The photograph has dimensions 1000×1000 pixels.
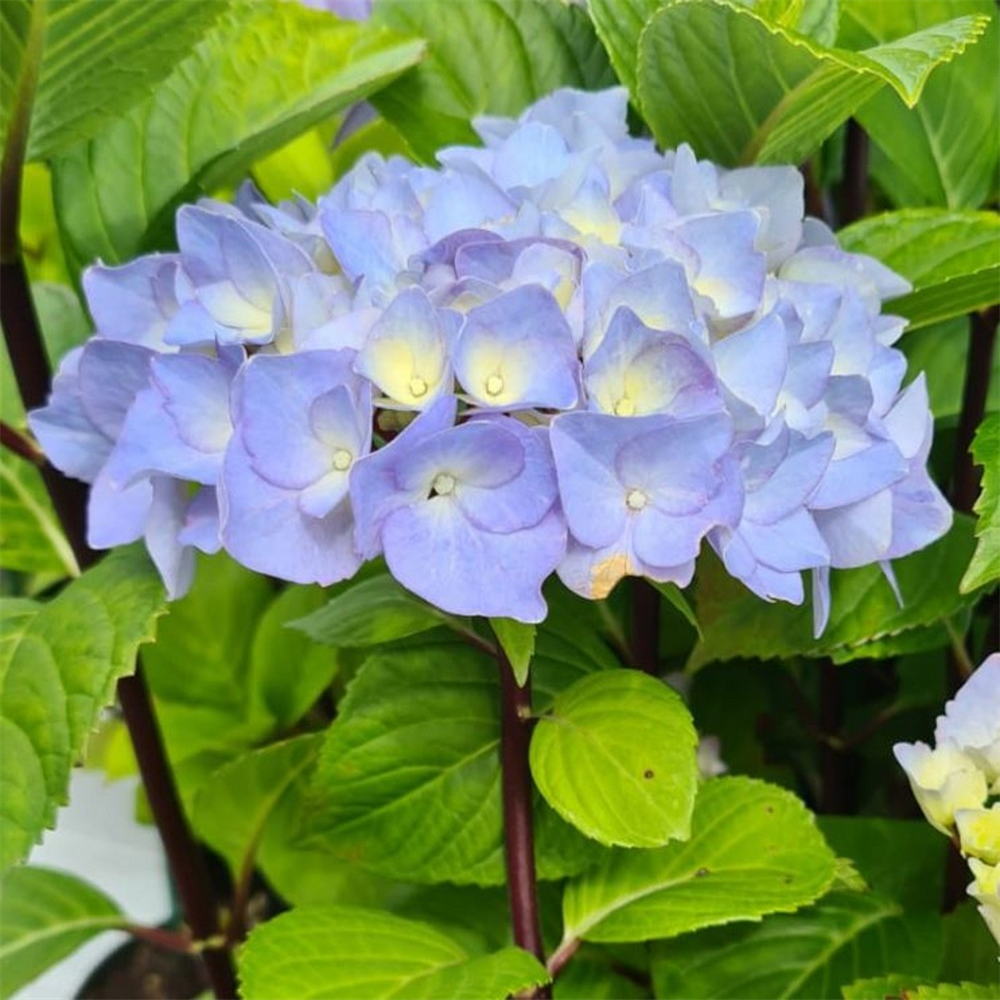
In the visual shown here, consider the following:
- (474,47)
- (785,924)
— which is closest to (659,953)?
(785,924)

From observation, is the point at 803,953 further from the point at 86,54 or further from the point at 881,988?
the point at 86,54

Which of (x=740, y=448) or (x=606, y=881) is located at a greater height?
(x=740, y=448)

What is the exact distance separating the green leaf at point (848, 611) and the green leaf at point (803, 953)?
0.40 feet

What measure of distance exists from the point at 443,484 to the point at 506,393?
0.03 meters

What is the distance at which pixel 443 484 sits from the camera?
39 cm

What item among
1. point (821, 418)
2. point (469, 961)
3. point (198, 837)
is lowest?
point (198, 837)

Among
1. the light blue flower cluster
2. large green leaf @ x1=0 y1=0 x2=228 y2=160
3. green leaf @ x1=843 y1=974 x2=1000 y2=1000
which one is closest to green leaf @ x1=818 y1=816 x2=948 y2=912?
green leaf @ x1=843 y1=974 x2=1000 y2=1000

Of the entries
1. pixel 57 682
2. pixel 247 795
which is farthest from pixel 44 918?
pixel 57 682

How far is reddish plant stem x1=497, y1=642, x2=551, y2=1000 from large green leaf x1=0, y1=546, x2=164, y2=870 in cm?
14

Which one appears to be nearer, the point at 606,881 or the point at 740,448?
the point at 740,448

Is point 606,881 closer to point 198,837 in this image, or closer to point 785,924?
point 785,924

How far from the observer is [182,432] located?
0.41 metres

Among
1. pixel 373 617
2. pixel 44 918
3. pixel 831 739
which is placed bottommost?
pixel 831 739

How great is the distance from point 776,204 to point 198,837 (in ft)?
1.56
